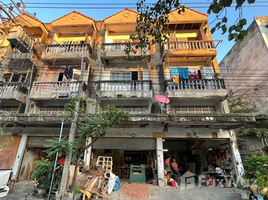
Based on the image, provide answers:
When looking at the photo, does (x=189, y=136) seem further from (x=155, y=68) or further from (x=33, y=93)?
(x=33, y=93)

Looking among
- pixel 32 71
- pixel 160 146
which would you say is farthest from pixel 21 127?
pixel 160 146

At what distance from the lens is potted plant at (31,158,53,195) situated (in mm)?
6617

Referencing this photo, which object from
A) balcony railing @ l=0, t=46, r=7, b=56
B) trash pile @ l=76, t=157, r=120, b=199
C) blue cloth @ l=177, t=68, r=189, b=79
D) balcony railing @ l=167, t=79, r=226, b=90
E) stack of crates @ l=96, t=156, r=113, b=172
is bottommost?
trash pile @ l=76, t=157, r=120, b=199

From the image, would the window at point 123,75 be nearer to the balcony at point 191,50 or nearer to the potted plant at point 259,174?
the balcony at point 191,50

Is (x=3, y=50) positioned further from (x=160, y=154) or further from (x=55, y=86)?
(x=160, y=154)

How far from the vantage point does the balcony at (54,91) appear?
10305 millimetres

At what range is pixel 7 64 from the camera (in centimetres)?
1180

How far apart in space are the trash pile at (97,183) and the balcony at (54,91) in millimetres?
5164

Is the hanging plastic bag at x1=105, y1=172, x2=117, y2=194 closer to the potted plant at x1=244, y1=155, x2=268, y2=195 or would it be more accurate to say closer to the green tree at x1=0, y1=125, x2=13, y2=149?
the green tree at x1=0, y1=125, x2=13, y2=149

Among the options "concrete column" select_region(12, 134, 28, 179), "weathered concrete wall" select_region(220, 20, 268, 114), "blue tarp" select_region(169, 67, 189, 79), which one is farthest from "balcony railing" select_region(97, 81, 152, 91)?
"weathered concrete wall" select_region(220, 20, 268, 114)

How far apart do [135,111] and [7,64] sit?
10.3 m

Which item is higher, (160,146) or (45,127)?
(45,127)

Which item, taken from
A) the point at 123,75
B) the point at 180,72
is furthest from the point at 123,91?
the point at 180,72

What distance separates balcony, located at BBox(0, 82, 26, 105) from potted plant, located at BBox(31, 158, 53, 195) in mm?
5704
